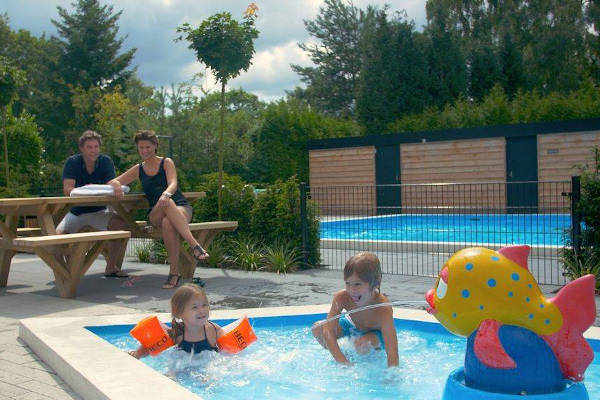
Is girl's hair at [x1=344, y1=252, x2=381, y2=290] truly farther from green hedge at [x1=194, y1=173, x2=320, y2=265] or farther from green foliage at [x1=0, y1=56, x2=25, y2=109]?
green foliage at [x1=0, y1=56, x2=25, y2=109]

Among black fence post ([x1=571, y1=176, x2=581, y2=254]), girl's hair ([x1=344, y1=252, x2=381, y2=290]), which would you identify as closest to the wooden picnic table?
girl's hair ([x1=344, y1=252, x2=381, y2=290])

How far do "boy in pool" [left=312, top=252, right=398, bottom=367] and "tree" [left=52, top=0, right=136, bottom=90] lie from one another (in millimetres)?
38841

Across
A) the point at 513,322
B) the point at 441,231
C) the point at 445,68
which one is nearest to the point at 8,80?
the point at 441,231

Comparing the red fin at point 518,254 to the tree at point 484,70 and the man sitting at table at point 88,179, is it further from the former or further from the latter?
the tree at point 484,70

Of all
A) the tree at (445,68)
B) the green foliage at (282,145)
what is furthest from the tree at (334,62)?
the green foliage at (282,145)

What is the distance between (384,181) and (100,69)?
1020 inches

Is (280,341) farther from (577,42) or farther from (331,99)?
(331,99)

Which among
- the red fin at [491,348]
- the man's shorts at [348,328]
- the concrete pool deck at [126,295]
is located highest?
the red fin at [491,348]

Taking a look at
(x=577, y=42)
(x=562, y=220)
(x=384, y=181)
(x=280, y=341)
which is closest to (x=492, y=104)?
(x=384, y=181)

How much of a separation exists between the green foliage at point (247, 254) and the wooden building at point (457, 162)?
23.4ft

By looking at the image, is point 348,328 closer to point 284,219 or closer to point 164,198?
point 164,198

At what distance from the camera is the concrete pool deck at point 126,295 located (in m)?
4.10

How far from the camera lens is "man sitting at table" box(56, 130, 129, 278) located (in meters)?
7.60

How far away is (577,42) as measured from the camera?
1394 inches
